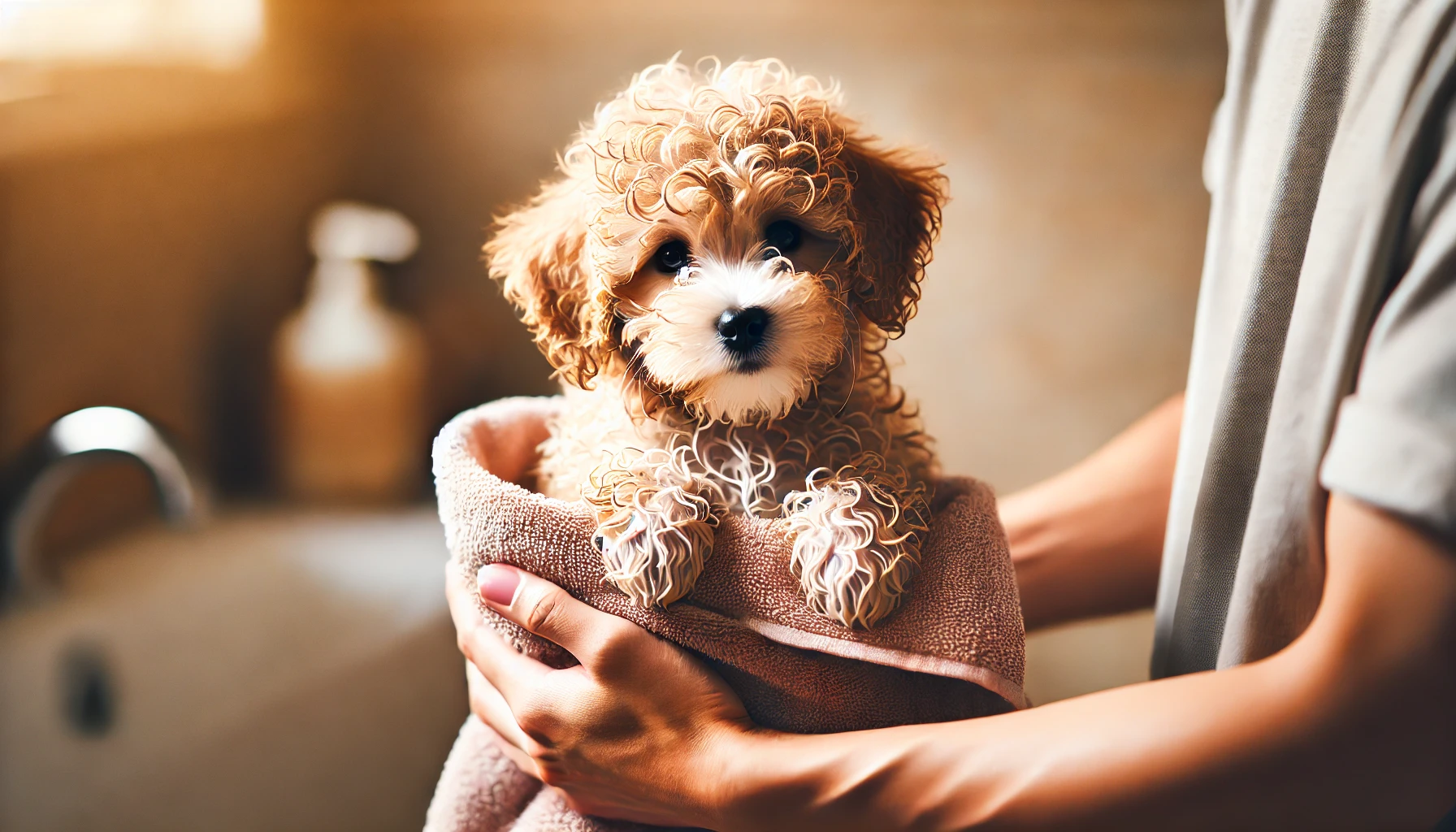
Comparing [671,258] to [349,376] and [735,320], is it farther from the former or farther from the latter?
[349,376]

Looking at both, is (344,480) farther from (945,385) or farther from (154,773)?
(945,385)

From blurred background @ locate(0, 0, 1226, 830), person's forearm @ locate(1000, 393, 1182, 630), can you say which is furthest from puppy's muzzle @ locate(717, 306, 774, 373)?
blurred background @ locate(0, 0, 1226, 830)

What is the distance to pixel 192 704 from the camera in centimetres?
165

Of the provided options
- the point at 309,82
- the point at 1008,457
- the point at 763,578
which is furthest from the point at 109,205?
the point at 1008,457

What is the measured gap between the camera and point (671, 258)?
2.79 feet

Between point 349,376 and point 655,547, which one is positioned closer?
point 655,547

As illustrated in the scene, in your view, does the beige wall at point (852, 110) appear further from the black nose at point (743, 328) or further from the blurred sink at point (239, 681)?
the black nose at point (743, 328)

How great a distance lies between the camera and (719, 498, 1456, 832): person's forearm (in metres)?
0.70

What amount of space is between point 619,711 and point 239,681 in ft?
3.91

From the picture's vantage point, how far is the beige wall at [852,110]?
1747 millimetres

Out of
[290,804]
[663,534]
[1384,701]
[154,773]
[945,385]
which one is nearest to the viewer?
[1384,701]

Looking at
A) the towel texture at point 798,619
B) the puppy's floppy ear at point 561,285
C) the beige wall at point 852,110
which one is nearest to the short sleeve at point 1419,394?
the towel texture at point 798,619

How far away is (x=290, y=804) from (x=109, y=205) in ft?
3.59

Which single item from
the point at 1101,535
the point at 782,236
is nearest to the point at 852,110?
the point at 1101,535
